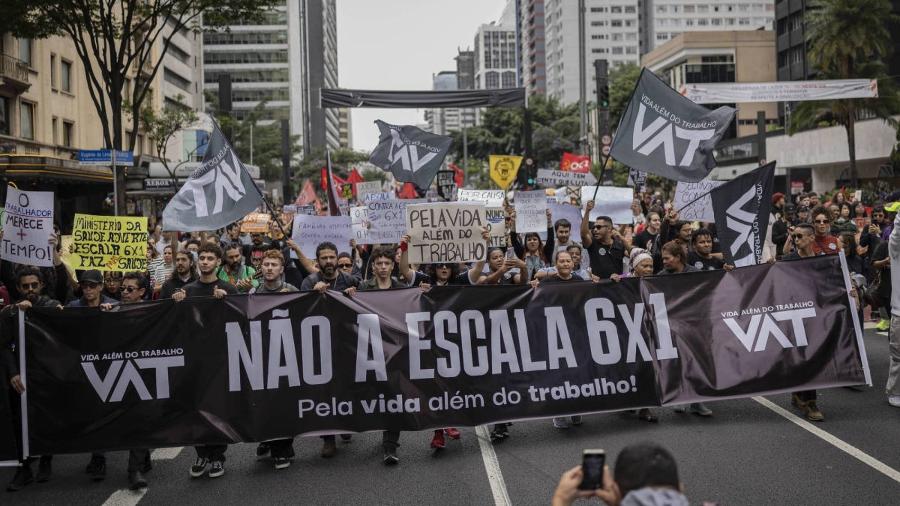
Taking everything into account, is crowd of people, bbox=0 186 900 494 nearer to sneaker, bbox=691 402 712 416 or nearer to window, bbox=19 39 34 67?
sneaker, bbox=691 402 712 416

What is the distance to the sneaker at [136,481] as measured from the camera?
660 centimetres

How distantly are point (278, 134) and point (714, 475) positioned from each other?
3353 inches

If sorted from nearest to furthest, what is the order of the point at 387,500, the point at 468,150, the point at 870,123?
1. the point at 387,500
2. the point at 870,123
3. the point at 468,150

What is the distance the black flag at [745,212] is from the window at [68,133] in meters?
36.6

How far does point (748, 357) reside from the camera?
309 inches

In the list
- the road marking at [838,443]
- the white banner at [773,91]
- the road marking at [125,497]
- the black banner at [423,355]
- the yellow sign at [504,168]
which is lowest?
the road marking at [125,497]

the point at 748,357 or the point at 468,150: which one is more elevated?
the point at 468,150

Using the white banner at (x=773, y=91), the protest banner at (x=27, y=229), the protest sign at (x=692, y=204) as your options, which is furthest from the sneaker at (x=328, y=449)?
the white banner at (x=773, y=91)

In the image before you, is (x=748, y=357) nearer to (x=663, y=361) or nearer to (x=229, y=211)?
(x=663, y=361)

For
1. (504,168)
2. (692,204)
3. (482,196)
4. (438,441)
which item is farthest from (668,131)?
(504,168)

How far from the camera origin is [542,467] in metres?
6.70

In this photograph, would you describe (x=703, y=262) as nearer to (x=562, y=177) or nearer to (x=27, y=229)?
(x=27, y=229)

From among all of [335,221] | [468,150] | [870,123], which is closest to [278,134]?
[468,150]

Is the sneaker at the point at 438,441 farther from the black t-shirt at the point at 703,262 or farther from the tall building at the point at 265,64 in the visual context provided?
the tall building at the point at 265,64
